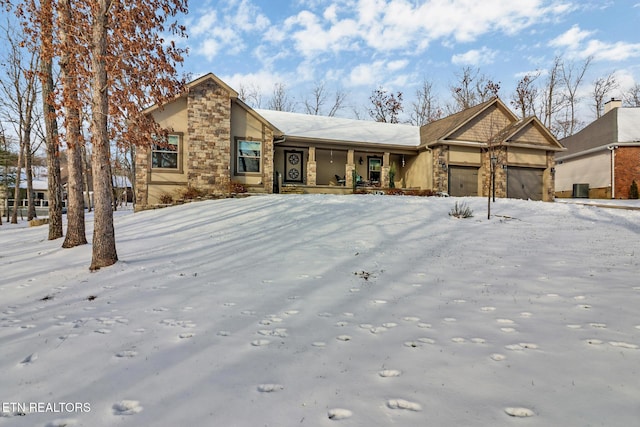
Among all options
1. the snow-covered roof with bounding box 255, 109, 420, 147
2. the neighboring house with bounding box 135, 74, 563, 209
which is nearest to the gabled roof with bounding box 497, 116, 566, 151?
the neighboring house with bounding box 135, 74, 563, 209

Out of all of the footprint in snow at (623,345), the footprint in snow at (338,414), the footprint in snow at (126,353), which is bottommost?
the footprint in snow at (126,353)

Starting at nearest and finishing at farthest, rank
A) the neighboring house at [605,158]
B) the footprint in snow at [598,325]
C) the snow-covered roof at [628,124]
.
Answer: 1. the footprint in snow at [598,325]
2. the neighboring house at [605,158]
3. the snow-covered roof at [628,124]

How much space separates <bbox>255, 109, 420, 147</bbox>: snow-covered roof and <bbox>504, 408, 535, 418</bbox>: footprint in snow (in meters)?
16.2

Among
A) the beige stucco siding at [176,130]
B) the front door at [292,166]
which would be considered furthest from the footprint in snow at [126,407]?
the front door at [292,166]

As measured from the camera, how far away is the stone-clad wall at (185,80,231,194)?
14438 mm

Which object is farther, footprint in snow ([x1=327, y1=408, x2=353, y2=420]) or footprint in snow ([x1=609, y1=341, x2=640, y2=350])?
footprint in snow ([x1=609, y1=341, x2=640, y2=350])

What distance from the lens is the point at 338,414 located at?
1981 mm

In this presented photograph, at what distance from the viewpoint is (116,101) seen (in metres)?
6.53

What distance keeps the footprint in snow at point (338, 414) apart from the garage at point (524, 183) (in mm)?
19593

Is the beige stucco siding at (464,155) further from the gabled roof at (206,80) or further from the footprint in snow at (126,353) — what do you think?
the footprint in snow at (126,353)

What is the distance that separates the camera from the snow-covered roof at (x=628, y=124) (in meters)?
21.0

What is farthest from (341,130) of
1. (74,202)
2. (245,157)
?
(74,202)

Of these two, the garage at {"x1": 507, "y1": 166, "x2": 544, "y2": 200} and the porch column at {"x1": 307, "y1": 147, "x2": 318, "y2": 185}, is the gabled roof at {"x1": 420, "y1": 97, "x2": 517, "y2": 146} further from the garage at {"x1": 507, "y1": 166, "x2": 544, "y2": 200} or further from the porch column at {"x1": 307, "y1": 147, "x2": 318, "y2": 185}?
the porch column at {"x1": 307, "y1": 147, "x2": 318, "y2": 185}

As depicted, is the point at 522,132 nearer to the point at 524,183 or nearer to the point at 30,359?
the point at 524,183
